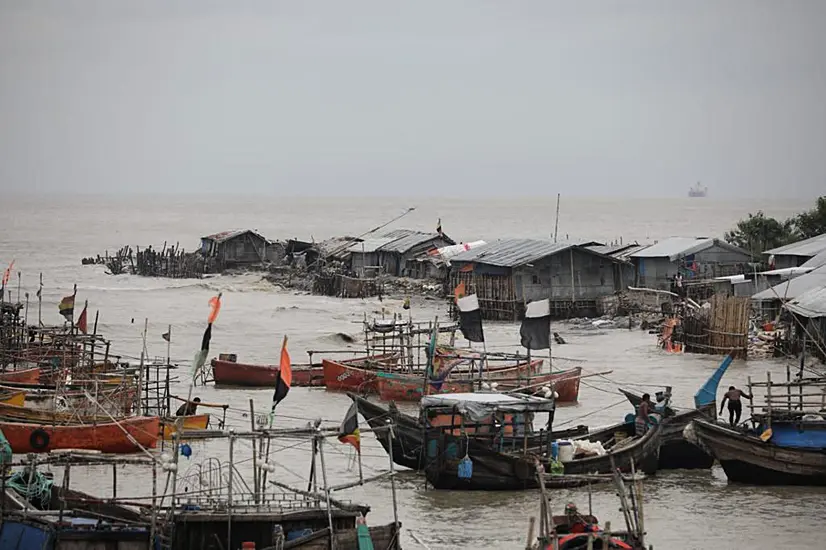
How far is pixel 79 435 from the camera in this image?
20.4 m

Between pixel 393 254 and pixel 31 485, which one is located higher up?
pixel 393 254

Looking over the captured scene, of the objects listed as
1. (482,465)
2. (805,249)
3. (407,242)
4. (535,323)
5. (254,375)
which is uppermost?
(407,242)

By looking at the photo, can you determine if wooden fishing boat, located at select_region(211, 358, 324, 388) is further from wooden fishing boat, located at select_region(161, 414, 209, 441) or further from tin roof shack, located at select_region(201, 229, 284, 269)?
tin roof shack, located at select_region(201, 229, 284, 269)

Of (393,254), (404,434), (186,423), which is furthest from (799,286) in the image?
(393,254)

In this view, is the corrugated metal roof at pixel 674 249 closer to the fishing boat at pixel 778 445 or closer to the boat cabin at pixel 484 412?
the fishing boat at pixel 778 445

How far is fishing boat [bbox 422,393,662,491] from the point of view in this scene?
1827 centimetres

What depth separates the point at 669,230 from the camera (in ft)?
421

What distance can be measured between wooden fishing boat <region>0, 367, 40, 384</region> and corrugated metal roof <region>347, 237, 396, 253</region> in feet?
95.0

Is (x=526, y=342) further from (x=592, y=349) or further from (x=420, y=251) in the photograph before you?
(x=420, y=251)

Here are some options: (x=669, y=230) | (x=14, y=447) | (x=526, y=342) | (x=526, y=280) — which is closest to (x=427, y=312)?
(x=526, y=280)

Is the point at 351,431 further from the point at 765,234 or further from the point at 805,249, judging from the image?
the point at 765,234

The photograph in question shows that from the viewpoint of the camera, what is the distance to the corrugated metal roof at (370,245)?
5356 centimetres

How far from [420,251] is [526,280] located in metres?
12.6

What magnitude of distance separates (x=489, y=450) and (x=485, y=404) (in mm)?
740
